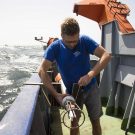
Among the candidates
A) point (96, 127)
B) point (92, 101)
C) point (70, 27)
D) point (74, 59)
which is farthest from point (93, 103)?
point (70, 27)

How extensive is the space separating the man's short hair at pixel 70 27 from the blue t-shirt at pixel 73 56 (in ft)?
0.99

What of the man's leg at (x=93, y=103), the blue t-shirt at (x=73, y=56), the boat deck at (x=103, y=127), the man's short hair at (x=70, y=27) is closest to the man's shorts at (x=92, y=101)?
the man's leg at (x=93, y=103)

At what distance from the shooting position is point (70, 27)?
10.3 ft

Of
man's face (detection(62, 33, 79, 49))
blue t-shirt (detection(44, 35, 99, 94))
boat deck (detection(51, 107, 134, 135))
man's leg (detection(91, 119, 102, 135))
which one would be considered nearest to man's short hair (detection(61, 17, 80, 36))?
man's face (detection(62, 33, 79, 49))

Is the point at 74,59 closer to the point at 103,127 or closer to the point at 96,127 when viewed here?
the point at 96,127

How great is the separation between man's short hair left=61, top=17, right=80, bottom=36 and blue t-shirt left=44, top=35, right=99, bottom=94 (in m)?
0.30

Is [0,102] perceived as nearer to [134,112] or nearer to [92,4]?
[92,4]

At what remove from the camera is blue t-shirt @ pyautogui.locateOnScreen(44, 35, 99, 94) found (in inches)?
135

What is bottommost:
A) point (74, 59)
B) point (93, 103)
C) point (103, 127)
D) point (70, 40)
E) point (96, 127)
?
point (103, 127)

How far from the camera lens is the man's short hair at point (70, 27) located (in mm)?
3150

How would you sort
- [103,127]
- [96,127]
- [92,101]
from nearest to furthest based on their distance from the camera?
[92,101] < [96,127] < [103,127]

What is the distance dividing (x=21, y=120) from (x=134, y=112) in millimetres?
3118

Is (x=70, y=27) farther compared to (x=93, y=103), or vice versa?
(x=93, y=103)

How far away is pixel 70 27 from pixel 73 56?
0.42 m
